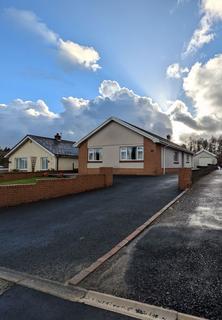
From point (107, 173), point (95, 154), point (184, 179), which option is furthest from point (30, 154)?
point (184, 179)

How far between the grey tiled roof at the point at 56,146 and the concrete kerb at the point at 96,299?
27411 mm

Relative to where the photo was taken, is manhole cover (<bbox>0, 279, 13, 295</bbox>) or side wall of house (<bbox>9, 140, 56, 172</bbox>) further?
side wall of house (<bbox>9, 140, 56, 172</bbox>)

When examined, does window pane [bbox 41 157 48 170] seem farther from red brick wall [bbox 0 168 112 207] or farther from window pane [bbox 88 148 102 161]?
red brick wall [bbox 0 168 112 207]

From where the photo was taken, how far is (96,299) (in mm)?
3520

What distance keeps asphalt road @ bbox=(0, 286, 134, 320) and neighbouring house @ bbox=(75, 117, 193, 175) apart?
20.6 m

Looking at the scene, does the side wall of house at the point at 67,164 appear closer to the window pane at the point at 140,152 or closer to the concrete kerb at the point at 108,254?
the window pane at the point at 140,152

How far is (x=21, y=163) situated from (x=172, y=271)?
107ft

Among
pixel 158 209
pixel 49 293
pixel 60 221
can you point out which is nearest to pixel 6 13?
pixel 60 221

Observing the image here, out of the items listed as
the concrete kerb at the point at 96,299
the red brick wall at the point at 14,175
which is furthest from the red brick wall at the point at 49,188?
the red brick wall at the point at 14,175

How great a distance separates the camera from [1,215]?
9.18m

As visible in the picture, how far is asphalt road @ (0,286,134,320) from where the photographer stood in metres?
3.13

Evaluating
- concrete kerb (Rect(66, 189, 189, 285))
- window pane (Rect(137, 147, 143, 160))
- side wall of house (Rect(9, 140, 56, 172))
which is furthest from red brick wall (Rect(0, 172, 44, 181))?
concrete kerb (Rect(66, 189, 189, 285))

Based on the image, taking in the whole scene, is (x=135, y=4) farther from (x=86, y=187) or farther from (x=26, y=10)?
(x=86, y=187)

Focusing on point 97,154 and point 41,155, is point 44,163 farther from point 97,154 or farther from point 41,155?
point 97,154
